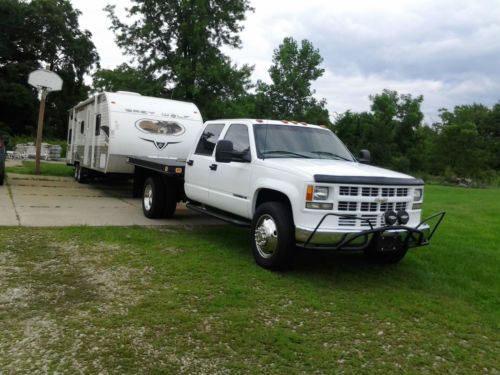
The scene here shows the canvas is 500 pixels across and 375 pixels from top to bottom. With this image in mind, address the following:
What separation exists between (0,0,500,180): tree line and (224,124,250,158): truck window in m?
16.7

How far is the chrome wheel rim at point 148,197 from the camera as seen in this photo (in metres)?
9.30

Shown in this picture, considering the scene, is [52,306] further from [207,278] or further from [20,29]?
[20,29]

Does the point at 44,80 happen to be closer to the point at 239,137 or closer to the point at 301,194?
the point at 239,137

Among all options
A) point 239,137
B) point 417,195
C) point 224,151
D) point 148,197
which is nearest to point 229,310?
point 224,151

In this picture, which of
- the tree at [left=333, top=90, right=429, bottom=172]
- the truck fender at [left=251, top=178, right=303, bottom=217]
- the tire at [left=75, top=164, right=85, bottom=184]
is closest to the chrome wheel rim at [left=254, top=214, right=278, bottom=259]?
the truck fender at [left=251, top=178, right=303, bottom=217]

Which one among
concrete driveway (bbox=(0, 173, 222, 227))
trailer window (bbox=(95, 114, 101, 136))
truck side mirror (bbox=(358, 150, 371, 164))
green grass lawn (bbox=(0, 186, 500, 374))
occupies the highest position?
trailer window (bbox=(95, 114, 101, 136))

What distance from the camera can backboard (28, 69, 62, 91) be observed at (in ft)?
52.6

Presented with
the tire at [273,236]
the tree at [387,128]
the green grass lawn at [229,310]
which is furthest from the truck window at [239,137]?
the tree at [387,128]

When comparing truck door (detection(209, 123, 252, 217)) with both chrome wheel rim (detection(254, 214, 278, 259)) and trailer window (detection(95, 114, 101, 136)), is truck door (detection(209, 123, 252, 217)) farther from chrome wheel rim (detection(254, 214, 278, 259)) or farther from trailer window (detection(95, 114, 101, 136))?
trailer window (detection(95, 114, 101, 136))

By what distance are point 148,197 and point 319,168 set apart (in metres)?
4.61

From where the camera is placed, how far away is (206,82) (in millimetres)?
24266

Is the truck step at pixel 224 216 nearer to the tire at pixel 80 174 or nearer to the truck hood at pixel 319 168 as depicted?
the truck hood at pixel 319 168

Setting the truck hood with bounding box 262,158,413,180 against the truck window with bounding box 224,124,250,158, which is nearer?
the truck hood with bounding box 262,158,413,180

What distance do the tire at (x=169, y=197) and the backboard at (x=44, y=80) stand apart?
936 centimetres
